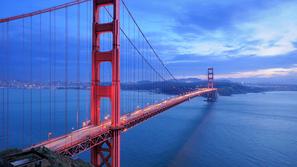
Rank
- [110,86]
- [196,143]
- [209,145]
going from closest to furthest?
[110,86] → [209,145] → [196,143]

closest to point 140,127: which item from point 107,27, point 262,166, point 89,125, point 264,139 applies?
point 264,139

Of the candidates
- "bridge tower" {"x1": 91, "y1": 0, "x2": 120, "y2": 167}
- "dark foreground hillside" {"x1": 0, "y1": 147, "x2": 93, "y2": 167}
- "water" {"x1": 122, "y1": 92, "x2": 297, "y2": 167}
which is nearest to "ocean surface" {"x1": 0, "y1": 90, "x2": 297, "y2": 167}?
"water" {"x1": 122, "y1": 92, "x2": 297, "y2": 167}

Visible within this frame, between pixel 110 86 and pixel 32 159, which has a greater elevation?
pixel 110 86

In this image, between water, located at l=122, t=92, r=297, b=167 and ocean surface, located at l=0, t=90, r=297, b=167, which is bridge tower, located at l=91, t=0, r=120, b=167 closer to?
ocean surface, located at l=0, t=90, r=297, b=167

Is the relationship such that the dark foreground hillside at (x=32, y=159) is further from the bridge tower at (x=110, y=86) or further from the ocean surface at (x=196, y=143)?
the ocean surface at (x=196, y=143)

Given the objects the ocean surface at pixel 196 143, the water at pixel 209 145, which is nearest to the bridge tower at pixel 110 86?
the ocean surface at pixel 196 143

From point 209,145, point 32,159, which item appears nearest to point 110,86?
point 32,159

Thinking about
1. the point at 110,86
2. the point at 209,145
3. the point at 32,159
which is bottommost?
the point at 209,145

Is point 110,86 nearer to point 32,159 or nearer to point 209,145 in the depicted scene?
point 32,159

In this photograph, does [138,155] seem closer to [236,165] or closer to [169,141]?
[169,141]
